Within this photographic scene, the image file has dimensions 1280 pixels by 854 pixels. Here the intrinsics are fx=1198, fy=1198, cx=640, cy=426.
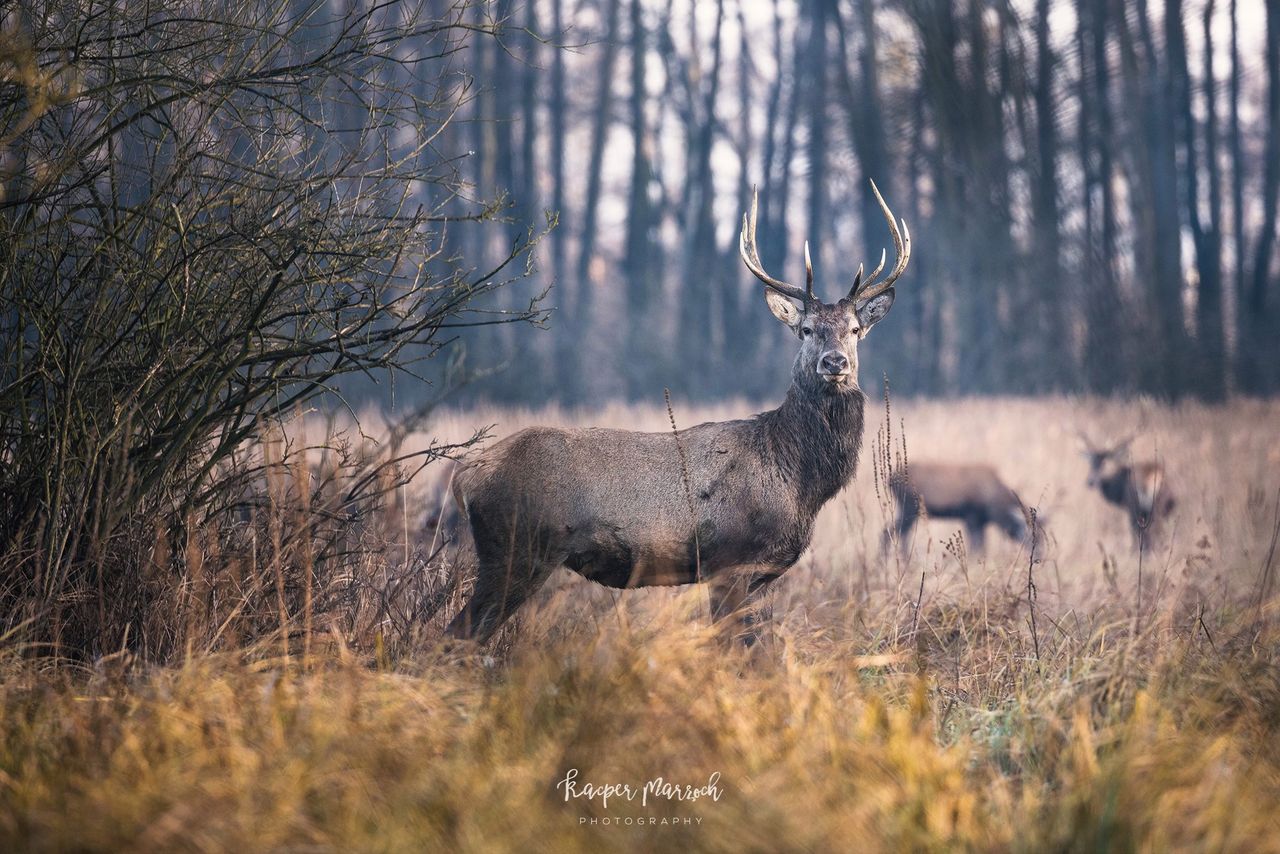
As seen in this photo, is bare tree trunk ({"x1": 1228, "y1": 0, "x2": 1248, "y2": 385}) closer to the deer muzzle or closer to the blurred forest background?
the blurred forest background

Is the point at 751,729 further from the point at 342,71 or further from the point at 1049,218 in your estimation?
the point at 1049,218

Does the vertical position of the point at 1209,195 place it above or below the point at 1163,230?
above

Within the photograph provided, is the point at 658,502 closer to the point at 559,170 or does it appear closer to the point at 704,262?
the point at 704,262

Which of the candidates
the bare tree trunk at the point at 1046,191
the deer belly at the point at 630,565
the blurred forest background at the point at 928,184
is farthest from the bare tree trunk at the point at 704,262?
the deer belly at the point at 630,565

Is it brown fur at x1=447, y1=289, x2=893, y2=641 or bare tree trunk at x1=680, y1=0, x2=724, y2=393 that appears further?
bare tree trunk at x1=680, y1=0, x2=724, y2=393

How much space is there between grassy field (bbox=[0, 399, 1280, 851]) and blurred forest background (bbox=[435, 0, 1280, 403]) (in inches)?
485

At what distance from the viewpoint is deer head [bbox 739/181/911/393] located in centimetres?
600

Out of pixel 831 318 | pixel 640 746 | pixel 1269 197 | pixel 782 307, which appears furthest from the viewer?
pixel 1269 197

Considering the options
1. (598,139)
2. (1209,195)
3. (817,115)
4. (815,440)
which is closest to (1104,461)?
(815,440)

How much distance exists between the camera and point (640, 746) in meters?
3.16

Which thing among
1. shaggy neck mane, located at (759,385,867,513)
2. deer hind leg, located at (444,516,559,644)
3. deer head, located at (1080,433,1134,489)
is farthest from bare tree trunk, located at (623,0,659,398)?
deer hind leg, located at (444,516,559,644)

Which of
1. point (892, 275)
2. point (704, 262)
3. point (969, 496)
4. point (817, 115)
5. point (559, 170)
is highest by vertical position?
point (817, 115)

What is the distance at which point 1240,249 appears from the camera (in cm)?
2169

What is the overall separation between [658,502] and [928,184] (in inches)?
943
